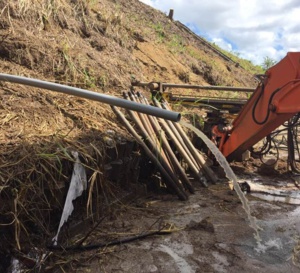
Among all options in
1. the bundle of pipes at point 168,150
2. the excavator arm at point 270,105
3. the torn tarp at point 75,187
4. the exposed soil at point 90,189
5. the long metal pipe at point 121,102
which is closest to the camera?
the long metal pipe at point 121,102

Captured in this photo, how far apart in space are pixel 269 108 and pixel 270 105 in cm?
4

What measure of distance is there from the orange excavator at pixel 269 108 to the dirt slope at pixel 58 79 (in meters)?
1.75

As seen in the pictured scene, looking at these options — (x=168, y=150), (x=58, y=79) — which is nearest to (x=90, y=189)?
(x=168, y=150)

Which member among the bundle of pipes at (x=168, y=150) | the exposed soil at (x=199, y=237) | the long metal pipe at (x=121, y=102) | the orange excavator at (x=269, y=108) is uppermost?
the orange excavator at (x=269, y=108)

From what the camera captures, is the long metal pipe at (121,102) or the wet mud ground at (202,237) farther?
the wet mud ground at (202,237)

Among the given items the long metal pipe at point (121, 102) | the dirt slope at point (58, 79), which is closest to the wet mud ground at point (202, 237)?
the dirt slope at point (58, 79)

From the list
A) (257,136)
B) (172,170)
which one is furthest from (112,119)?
(257,136)

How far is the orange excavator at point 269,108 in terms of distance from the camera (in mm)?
4672

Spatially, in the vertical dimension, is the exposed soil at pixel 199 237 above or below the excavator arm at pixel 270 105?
below

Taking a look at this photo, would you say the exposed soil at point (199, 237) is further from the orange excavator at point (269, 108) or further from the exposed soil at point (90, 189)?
the orange excavator at point (269, 108)

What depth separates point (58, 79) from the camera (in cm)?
538

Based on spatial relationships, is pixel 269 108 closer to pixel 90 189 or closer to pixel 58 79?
pixel 90 189

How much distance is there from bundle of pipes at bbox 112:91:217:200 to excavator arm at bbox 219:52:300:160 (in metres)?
0.69

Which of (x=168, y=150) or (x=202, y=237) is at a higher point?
(x=168, y=150)
